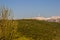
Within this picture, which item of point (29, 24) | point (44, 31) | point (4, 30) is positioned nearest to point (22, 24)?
point (29, 24)

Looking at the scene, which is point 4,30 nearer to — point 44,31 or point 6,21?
point 6,21

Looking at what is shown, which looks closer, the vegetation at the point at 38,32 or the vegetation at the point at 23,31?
the vegetation at the point at 23,31

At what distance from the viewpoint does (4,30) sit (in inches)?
519

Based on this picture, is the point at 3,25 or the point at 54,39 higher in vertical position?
the point at 3,25

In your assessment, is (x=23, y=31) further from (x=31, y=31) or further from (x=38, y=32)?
(x=38, y=32)

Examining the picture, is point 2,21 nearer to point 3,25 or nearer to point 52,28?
point 3,25

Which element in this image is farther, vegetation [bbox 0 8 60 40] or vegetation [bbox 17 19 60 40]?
vegetation [bbox 17 19 60 40]

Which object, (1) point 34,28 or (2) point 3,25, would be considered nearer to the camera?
(2) point 3,25

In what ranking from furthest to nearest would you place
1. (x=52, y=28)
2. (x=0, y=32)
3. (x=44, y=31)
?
1. (x=52, y=28)
2. (x=44, y=31)
3. (x=0, y=32)

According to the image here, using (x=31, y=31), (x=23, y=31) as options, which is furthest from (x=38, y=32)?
(x=23, y=31)

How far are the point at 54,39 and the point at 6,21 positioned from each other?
4.10 meters

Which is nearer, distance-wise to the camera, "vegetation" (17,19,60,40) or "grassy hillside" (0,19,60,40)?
"grassy hillside" (0,19,60,40)

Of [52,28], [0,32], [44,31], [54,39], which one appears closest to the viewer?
[0,32]

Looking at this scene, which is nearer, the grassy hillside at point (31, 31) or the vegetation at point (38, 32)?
the grassy hillside at point (31, 31)
